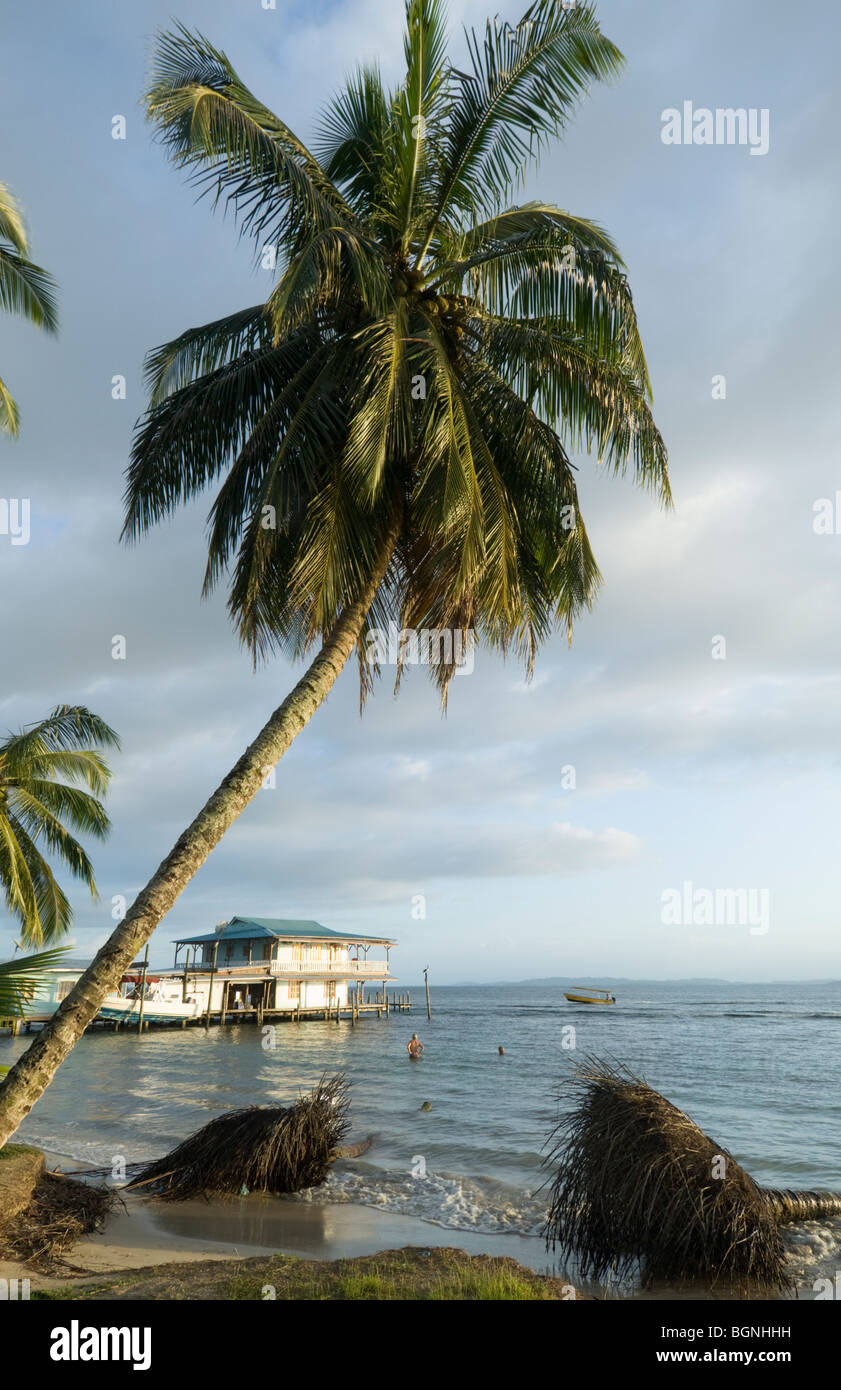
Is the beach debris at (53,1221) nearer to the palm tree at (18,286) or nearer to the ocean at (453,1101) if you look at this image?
the ocean at (453,1101)

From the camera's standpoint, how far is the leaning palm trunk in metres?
5.93

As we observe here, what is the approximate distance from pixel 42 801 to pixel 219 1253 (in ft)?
50.8

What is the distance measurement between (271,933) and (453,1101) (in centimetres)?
3161

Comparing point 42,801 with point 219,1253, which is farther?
point 42,801

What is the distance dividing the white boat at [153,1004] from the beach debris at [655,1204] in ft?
146

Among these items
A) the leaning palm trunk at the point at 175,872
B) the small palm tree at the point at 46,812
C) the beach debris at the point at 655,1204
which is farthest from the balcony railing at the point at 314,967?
the leaning palm trunk at the point at 175,872

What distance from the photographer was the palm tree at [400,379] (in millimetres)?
8367

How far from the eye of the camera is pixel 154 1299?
22.5 ft

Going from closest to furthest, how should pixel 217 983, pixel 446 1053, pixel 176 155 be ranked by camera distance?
1. pixel 176 155
2. pixel 446 1053
3. pixel 217 983

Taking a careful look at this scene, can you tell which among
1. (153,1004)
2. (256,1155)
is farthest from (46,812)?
(153,1004)

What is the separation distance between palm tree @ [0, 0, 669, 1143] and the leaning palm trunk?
0.12 feet

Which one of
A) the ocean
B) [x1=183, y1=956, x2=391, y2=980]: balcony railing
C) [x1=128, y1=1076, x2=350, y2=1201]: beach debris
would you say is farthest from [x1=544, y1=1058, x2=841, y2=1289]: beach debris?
[x1=183, y1=956, x2=391, y2=980]: balcony railing

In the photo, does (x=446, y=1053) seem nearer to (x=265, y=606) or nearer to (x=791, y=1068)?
(x=791, y=1068)
